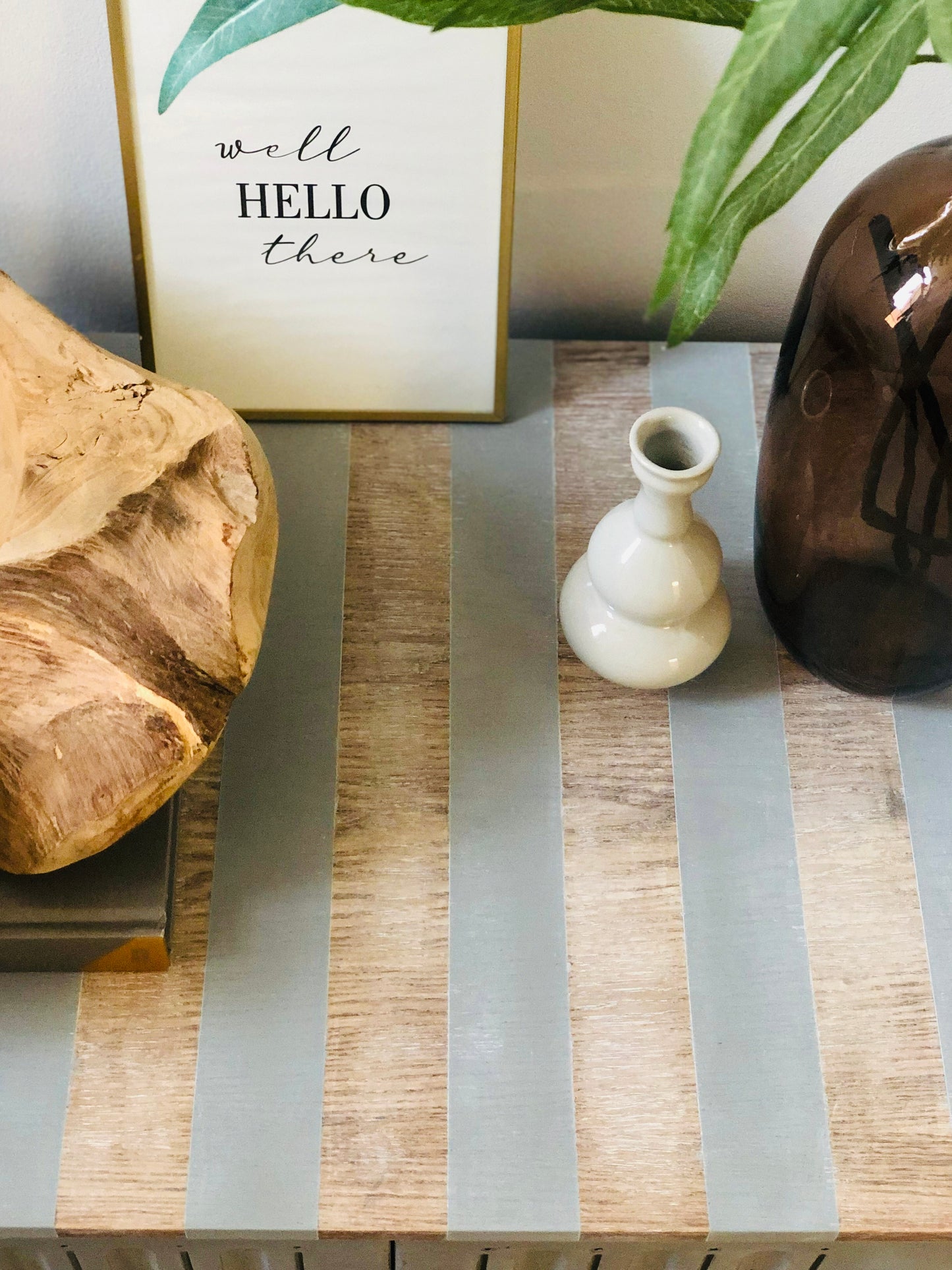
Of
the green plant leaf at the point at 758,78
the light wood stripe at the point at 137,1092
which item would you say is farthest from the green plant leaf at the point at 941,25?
the light wood stripe at the point at 137,1092

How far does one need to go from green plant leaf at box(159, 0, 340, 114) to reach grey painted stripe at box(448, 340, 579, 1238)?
27 cm

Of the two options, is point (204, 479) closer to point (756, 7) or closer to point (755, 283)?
point (756, 7)

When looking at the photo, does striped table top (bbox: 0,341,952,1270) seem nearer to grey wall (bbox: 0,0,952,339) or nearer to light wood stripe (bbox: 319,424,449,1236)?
light wood stripe (bbox: 319,424,449,1236)

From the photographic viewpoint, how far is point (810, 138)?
0.36 meters

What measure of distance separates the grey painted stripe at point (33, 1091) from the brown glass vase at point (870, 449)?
45cm

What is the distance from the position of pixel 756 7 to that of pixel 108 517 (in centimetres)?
33

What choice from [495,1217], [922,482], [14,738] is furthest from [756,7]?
[495,1217]

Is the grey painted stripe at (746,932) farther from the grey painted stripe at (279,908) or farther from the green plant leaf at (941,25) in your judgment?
the green plant leaf at (941,25)

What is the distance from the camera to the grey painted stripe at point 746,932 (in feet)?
1.87

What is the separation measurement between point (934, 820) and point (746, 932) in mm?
133

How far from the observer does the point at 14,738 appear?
0.52 m

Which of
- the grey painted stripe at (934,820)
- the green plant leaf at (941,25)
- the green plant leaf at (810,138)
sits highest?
the green plant leaf at (941,25)

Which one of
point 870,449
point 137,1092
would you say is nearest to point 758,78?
point 870,449

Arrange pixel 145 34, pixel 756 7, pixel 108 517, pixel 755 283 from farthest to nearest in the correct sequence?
pixel 755 283, pixel 145 34, pixel 108 517, pixel 756 7
